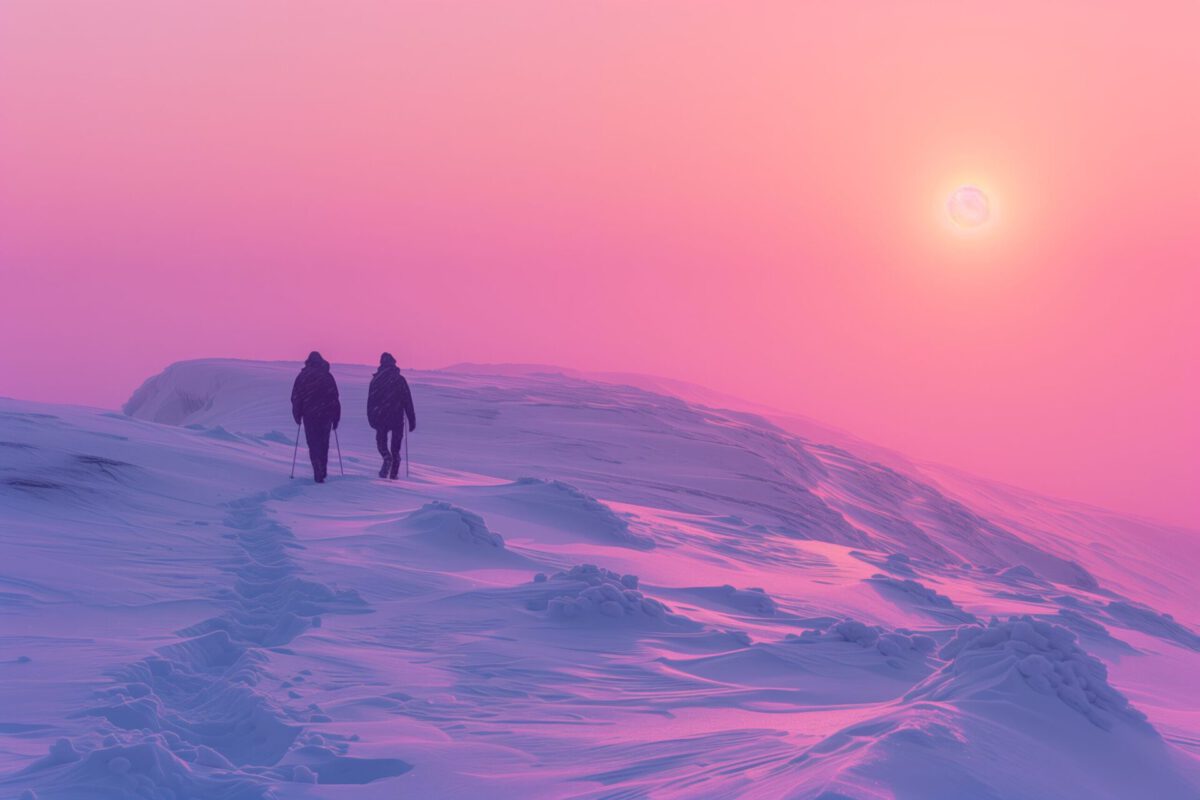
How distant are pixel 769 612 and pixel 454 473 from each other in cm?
963

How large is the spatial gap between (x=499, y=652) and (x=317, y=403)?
29.3ft

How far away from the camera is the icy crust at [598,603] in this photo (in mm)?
7816

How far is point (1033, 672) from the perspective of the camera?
18.3ft

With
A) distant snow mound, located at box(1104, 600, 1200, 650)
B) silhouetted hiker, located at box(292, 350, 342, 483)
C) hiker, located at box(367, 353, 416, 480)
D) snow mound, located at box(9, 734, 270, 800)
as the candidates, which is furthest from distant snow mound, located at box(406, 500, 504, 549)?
distant snow mound, located at box(1104, 600, 1200, 650)

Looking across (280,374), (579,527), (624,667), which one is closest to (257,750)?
(624,667)

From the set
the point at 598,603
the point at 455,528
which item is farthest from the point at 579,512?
the point at 598,603

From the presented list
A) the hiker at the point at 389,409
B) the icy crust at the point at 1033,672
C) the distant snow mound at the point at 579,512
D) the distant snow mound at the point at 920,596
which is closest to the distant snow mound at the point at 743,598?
the distant snow mound at the point at 920,596

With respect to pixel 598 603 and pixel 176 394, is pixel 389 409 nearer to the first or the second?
pixel 598 603

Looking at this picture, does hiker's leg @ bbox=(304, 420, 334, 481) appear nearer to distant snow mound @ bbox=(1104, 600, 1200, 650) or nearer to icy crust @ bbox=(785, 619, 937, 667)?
icy crust @ bbox=(785, 619, 937, 667)

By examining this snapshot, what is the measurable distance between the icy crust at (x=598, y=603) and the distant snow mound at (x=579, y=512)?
12.5 feet

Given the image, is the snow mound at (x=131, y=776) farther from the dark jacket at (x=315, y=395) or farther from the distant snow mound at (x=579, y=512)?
the dark jacket at (x=315, y=395)

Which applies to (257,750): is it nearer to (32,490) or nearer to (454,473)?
(32,490)

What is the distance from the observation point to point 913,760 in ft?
14.5

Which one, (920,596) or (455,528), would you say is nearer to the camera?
(455,528)
